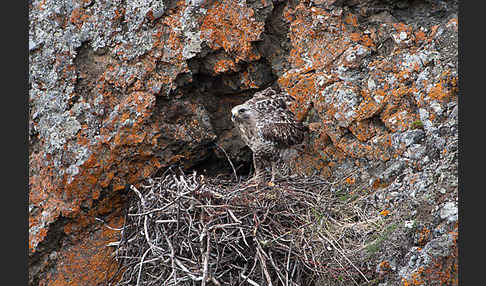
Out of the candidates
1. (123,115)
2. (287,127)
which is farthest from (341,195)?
(123,115)

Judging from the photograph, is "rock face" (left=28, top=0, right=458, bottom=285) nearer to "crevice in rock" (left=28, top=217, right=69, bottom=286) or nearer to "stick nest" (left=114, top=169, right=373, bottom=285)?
"crevice in rock" (left=28, top=217, right=69, bottom=286)

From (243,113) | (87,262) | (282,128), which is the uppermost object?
(243,113)

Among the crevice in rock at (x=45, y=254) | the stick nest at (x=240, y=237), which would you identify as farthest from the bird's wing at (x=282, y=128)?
the crevice in rock at (x=45, y=254)

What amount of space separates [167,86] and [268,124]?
103 centimetres

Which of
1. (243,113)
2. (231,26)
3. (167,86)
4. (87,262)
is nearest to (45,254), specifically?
(87,262)

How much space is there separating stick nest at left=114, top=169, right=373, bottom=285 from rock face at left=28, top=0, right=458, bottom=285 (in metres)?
0.42

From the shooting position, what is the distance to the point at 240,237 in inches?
162

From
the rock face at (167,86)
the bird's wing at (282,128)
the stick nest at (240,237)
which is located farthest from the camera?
the bird's wing at (282,128)

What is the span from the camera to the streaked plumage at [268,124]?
5066 millimetres

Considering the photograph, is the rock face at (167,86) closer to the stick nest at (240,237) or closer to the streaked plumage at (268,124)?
the streaked plumage at (268,124)

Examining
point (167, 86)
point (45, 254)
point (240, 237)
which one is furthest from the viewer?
point (167, 86)

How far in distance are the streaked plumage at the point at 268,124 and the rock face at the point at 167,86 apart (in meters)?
0.12

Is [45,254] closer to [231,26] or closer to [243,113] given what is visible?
[243,113]

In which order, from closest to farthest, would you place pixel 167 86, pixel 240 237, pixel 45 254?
1. pixel 240 237
2. pixel 45 254
3. pixel 167 86
